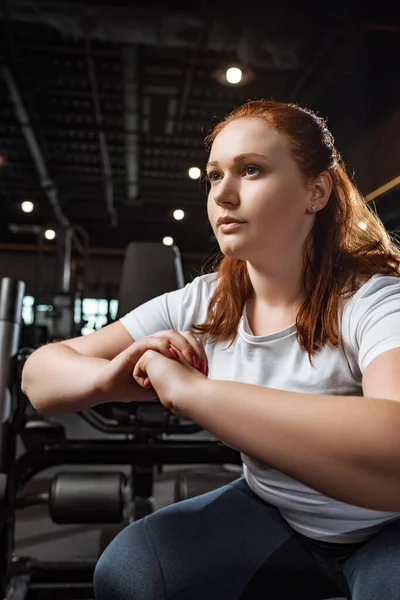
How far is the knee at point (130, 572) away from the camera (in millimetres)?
926

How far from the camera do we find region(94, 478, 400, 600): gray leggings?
0.93 m

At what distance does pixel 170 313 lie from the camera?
3.84 ft

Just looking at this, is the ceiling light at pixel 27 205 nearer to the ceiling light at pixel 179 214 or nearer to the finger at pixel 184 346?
the ceiling light at pixel 179 214

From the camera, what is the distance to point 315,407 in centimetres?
70

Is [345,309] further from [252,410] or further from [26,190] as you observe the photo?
[26,190]

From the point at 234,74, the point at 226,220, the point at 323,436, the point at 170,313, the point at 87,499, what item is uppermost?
the point at 234,74

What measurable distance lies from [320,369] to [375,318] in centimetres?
14

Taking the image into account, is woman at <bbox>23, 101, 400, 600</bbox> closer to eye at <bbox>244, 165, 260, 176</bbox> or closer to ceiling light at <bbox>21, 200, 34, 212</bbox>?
eye at <bbox>244, 165, 260, 176</bbox>

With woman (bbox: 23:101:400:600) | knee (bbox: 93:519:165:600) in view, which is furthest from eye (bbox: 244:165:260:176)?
knee (bbox: 93:519:165:600)

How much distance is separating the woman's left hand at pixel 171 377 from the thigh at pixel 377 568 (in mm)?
359

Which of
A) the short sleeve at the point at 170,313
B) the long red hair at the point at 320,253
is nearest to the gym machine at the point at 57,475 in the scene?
the short sleeve at the point at 170,313

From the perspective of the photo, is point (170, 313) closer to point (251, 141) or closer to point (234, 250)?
point (234, 250)

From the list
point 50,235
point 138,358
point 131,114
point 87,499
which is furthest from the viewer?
point 50,235

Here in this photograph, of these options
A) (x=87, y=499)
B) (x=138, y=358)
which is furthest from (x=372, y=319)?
(x=87, y=499)
